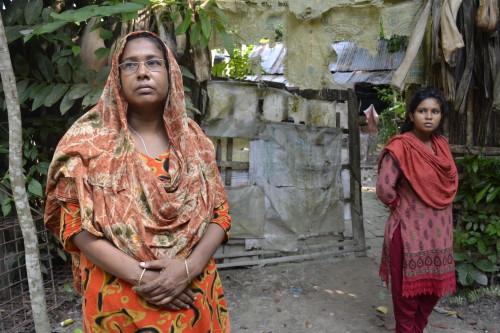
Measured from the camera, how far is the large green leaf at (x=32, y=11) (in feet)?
8.92

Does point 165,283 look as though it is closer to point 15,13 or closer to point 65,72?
point 65,72

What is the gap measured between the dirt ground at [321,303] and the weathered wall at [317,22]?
2078 mm

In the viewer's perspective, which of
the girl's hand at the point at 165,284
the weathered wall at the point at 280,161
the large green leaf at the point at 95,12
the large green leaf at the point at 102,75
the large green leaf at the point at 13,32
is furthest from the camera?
the weathered wall at the point at 280,161

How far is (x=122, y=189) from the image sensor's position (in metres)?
1.45

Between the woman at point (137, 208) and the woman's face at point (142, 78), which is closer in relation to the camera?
the woman at point (137, 208)

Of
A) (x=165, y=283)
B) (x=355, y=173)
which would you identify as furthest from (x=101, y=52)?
(x=355, y=173)

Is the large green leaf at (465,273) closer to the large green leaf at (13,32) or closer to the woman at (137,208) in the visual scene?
the woman at (137,208)

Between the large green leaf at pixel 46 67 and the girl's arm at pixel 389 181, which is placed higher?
the large green leaf at pixel 46 67

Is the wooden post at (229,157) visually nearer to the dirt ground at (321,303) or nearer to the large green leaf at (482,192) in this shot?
the dirt ground at (321,303)

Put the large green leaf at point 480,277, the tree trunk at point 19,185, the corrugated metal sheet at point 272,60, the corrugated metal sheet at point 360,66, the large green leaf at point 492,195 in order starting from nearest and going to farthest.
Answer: the tree trunk at point 19,185
the large green leaf at point 492,195
the large green leaf at point 480,277
the corrugated metal sheet at point 360,66
the corrugated metal sheet at point 272,60

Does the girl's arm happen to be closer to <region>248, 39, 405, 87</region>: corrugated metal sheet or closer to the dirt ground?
the dirt ground

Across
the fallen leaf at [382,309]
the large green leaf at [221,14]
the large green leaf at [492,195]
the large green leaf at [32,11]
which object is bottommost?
the fallen leaf at [382,309]

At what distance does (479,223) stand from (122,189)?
3364 mm

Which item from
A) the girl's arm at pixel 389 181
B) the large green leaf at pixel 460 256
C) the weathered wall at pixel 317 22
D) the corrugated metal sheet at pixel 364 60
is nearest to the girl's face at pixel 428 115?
the girl's arm at pixel 389 181
